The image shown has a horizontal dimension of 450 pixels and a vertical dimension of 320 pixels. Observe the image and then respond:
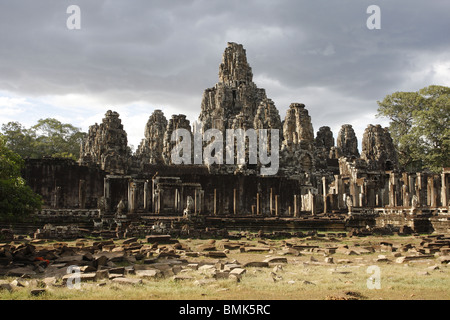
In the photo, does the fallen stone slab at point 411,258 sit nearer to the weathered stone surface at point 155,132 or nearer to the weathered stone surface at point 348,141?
the weathered stone surface at point 155,132

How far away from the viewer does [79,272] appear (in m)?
10.6

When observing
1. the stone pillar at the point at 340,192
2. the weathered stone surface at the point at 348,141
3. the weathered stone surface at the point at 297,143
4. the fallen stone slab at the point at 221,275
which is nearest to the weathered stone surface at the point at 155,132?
the weathered stone surface at the point at 297,143

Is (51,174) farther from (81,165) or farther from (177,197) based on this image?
(177,197)

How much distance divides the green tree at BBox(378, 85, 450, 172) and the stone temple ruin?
363 centimetres

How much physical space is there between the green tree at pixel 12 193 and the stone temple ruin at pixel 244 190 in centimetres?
1035

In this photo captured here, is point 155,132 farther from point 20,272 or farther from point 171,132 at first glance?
point 20,272

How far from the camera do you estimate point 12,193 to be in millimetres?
13031

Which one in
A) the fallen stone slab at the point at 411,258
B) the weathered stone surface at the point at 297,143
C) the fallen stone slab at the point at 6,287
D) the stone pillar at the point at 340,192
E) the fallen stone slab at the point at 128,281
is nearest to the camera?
the fallen stone slab at the point at 6,287

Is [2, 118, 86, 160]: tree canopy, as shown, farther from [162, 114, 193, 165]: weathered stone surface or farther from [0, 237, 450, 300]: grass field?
[0, 237, 450, 300]: grass field

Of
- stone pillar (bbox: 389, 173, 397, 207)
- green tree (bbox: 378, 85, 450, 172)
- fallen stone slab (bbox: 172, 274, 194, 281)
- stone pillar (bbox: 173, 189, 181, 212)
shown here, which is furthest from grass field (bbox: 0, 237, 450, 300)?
green tree (bbox: 378, 85, 450, 172)

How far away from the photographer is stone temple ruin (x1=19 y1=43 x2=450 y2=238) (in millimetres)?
28109

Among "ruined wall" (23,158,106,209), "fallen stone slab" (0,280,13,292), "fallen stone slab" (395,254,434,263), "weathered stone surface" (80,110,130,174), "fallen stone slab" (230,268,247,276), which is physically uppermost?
"weathered stone surface" (80,110,130,174)

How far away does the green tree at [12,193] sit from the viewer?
41.9 ft

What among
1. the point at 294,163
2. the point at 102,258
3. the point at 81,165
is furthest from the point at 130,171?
the point at 102,258
